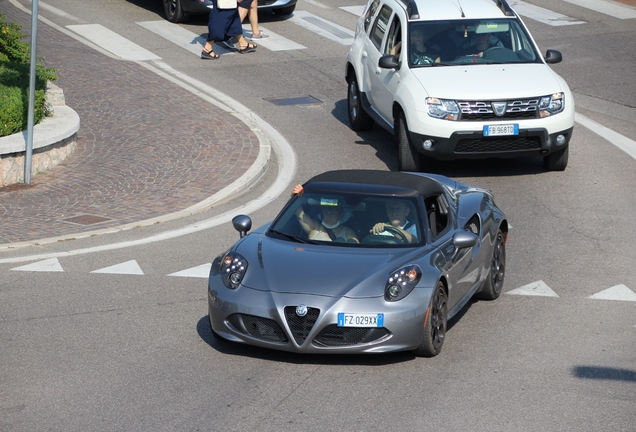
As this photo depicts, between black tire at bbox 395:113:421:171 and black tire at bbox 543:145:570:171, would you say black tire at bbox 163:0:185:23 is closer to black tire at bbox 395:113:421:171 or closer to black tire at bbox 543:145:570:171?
black tire at bbox 395:113:421:171

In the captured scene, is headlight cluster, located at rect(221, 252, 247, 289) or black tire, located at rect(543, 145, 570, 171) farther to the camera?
black tire, located at rect(543, 145, 570, 171)

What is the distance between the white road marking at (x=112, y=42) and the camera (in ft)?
66.1

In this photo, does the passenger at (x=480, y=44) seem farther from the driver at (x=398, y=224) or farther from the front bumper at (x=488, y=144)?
the driver at (x=398, y=224)

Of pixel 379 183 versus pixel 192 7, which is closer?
pixel 379 183

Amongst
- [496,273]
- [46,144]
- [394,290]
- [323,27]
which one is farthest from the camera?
[323,27]

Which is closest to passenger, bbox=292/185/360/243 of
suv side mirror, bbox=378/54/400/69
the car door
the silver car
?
suv side mirror, bbox=378/54/400/69

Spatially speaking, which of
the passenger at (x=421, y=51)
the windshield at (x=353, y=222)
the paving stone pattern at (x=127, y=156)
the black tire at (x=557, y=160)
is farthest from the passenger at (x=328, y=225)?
the black tire at (x=557, y=160)

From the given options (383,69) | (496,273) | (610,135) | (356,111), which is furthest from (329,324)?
(610,135)

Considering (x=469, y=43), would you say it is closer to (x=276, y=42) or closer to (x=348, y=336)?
(x=348, y=336)

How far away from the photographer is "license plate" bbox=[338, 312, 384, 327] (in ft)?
24.6

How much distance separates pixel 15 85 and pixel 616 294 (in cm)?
892

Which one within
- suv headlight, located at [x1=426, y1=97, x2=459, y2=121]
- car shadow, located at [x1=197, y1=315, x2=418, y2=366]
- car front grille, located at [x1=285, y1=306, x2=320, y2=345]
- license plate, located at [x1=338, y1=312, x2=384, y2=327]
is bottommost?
suv headlight, located at [x1=426, y1=97, x2=459, y2=121]

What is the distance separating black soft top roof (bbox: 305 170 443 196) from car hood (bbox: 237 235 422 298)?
0.68 metres

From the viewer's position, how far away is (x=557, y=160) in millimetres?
13781
